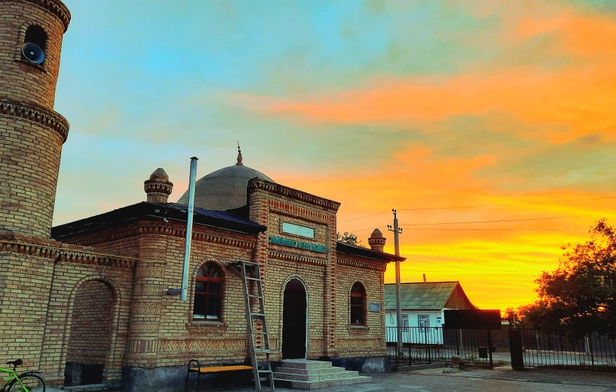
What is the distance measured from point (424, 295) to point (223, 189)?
24581mm

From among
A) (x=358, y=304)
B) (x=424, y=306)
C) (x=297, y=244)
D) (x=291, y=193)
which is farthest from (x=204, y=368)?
(x=424, y=306)

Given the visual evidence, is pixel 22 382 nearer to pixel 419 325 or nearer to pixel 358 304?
pixel 358 304

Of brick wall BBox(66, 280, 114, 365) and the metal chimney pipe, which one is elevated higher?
the metal chimney pipe

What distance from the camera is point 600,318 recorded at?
19.1 metres

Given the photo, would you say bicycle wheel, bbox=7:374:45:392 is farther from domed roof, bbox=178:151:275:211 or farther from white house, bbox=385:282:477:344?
white house, bbox=385:282:477:344

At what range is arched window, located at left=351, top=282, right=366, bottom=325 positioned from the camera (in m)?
18.1

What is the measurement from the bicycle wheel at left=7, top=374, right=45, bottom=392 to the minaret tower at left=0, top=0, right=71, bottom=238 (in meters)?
2.94

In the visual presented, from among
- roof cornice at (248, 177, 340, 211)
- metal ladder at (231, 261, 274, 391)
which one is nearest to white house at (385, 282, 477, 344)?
roof cornice at (248, 177, 340, 211)

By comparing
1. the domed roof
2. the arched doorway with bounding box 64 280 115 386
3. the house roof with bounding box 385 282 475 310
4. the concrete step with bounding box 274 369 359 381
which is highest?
the domed roof

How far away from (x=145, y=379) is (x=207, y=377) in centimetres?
174

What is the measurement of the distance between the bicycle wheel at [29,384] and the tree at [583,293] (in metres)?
19.0

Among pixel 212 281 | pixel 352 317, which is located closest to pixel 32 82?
pixel 212 281

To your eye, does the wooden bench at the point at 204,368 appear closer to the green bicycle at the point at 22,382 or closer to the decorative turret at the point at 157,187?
the green bicycle at the point at 22,382

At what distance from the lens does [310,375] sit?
13.5 m
